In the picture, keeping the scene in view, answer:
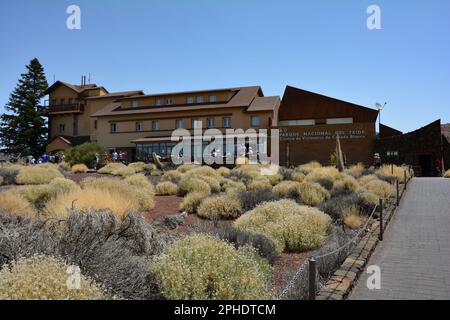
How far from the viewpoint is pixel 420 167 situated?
34.5 m

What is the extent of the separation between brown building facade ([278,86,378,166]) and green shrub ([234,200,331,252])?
2750cm

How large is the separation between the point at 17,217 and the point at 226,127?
3664cm

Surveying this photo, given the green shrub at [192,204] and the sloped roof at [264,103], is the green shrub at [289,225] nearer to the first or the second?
the green shrub at [192,204]

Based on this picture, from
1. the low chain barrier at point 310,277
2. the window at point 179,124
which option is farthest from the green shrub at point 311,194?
the window at point 179,124

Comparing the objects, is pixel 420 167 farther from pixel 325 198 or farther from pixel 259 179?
pixel 325 198

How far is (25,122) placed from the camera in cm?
5431

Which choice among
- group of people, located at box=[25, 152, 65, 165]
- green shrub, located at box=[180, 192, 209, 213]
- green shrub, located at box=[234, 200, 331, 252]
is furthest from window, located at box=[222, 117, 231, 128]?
green shrub, located at box=[234, 200, 331, 252]

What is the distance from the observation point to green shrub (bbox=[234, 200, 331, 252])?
8.22 metres

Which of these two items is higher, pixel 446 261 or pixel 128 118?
pixel 128 118

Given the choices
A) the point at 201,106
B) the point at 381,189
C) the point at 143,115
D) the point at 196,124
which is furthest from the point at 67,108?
the point at 381,189

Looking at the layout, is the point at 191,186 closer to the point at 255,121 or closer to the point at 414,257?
the point at 414,257

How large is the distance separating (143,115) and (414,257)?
4317cm

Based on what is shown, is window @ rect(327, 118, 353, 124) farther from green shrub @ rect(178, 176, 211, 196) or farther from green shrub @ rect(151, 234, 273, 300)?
green shrub @ rect(151, 234, 273, 300)
